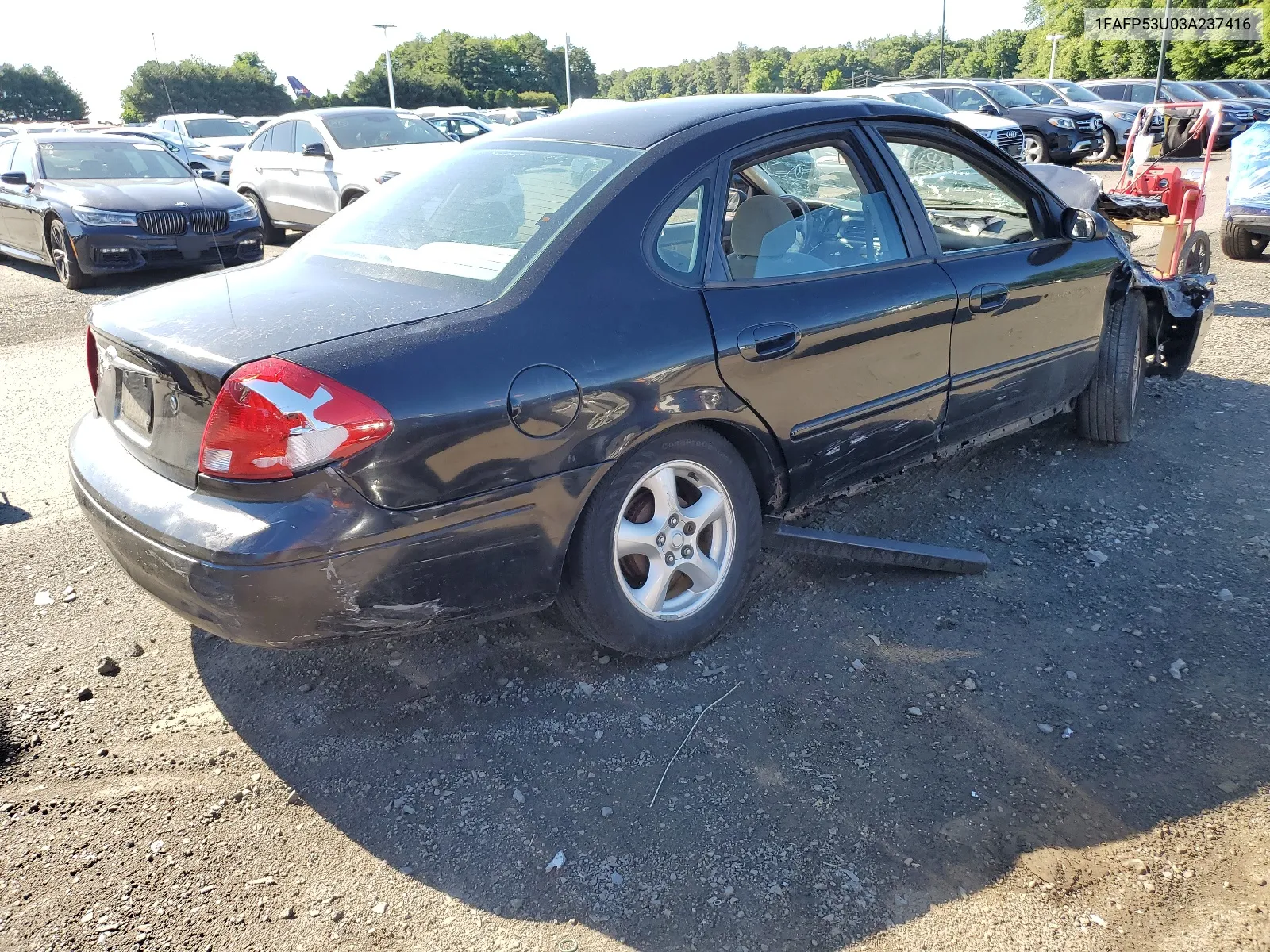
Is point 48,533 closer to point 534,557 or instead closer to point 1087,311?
point 534,557

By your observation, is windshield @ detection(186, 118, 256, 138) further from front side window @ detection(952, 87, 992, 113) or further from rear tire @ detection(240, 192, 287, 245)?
front side window @ detection(952, 87, 992, 113)

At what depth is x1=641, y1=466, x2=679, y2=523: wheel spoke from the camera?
2.93 meters

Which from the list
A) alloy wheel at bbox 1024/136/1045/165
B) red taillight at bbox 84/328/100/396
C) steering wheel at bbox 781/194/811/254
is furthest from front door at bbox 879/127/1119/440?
alloy wheel at bbox 1024/136/1045/165

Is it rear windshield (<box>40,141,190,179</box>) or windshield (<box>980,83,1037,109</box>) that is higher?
windshield (<box>980,83,1037,109</box>)

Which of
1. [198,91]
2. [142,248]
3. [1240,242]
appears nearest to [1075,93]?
[1240,242]

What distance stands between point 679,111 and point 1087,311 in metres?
2.15

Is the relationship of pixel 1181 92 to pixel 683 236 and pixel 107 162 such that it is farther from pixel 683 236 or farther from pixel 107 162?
pixel 683 236

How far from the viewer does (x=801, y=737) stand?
9.06 feet

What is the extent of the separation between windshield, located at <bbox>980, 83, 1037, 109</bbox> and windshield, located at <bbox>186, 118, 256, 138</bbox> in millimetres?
17259

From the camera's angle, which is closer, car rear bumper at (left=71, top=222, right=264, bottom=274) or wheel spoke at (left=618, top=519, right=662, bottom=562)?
wheel spoke at (left=618, top=519, right=662, bottom=562)

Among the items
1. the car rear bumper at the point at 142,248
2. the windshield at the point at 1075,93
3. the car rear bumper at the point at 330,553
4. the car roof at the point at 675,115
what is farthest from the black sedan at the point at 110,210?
the windshield at the point at 1075,93

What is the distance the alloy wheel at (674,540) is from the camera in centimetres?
293

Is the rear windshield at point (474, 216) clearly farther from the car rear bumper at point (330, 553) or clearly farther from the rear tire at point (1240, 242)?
the rear tire at point (1240, 242)

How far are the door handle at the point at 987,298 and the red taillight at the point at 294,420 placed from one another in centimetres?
234
